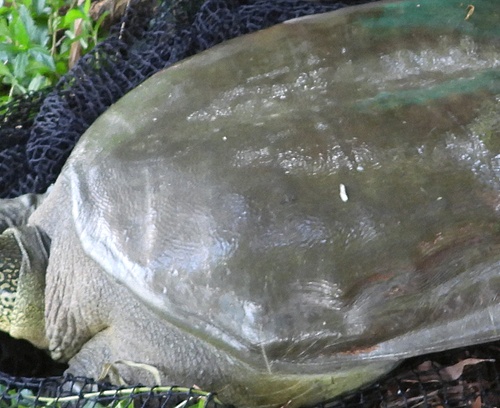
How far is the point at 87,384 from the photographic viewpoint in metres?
1.09

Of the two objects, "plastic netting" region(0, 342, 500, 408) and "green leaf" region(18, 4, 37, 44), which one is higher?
"green leaf" region(18, 4, 37, 44)

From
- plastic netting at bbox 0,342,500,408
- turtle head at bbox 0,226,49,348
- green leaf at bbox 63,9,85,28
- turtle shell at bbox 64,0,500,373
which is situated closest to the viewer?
turtle shell at bbox 64,0,500,373

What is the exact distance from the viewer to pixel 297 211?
3.03ft

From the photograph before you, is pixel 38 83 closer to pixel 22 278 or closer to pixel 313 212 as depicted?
pixel 22 278

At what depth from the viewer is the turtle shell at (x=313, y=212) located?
→ 92 centimetres

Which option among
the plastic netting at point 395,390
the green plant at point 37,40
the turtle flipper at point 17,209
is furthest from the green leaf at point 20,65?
the plastic netting at point 395,390

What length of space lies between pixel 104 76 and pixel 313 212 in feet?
2.48

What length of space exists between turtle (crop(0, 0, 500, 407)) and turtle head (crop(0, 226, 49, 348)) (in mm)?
124

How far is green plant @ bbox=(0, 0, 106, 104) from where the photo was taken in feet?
5.37

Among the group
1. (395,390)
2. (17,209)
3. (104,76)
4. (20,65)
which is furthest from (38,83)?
(395,390)

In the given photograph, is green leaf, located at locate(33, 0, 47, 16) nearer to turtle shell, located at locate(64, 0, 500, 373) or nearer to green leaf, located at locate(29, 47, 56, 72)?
green leaf, located at locate(29, 47, 56, 72)

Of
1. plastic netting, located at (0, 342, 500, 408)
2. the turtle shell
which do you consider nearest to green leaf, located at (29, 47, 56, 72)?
the turtle shell

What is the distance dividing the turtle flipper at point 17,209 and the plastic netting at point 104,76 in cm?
7

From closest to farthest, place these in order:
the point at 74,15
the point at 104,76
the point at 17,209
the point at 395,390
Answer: the point at 395,390
the point at 17,209
the point at 104,76
the point at 74,15
